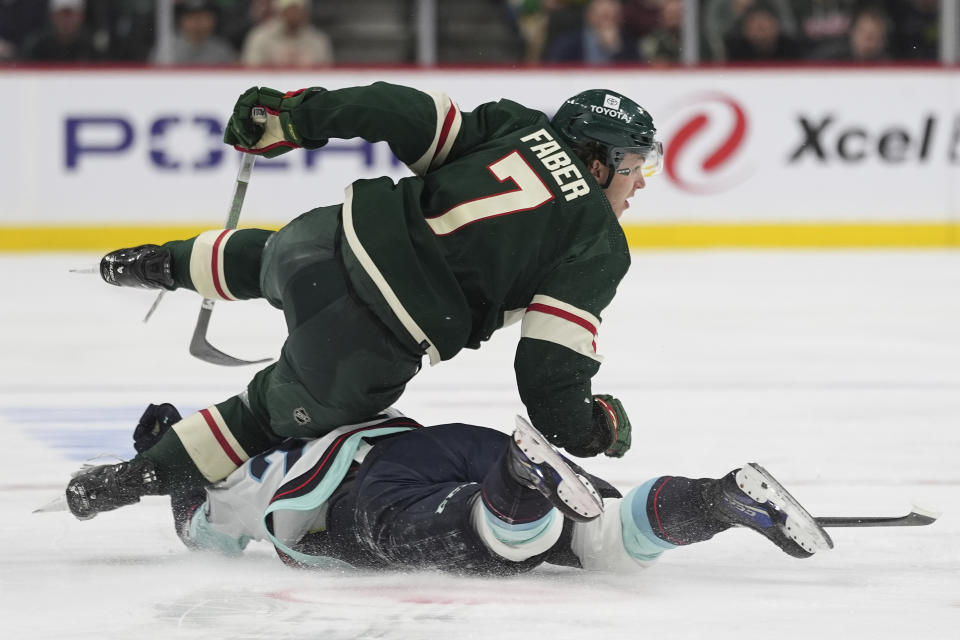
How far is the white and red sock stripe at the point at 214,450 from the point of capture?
2740mm

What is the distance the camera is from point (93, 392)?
4434mm

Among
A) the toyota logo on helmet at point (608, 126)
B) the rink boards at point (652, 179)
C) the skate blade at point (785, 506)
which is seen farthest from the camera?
the rink boards at point (652, 179)

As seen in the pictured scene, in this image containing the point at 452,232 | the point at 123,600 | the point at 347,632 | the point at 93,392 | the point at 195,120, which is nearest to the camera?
the point at 347,632

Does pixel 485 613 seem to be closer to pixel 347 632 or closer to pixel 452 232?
pixel 347 632

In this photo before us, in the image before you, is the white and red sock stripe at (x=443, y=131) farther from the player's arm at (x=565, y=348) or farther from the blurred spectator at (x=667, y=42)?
the blurred spectator at (x=667, y=42)

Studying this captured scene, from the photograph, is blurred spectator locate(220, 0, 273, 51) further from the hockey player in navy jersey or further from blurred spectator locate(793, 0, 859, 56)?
the hockey player in navy jersey

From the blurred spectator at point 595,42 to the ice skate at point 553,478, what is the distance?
626 cm

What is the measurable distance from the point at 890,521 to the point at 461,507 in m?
0.78

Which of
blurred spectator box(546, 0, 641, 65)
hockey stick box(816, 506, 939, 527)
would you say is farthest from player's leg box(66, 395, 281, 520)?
blurred spectator box(546, 0, 641, 65)

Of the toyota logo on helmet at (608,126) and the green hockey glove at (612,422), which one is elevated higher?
the toyota logo on helmet at (608,126)

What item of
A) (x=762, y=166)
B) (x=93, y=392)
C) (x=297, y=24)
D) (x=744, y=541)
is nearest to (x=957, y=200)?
(x=762, y=166)

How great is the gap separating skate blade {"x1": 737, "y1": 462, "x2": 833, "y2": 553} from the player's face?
569 mm

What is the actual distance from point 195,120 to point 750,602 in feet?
20.3

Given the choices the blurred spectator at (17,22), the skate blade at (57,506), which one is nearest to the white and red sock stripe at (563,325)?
the skate blade at (57,506)
